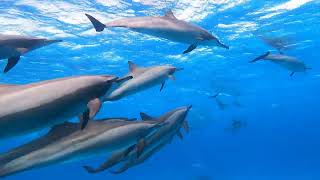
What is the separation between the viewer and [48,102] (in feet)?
11.0

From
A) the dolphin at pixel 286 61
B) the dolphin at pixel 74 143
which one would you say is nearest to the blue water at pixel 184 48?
the dolphin at pixel 74 143

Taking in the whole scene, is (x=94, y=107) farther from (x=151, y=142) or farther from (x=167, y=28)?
(x=167, y=28)

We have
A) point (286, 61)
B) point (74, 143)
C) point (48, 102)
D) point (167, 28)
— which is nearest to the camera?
point (48, 102)

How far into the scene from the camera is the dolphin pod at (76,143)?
3.52 metres

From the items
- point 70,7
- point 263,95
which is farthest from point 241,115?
point 70,7

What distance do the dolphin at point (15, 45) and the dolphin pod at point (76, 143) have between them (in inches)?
63.2

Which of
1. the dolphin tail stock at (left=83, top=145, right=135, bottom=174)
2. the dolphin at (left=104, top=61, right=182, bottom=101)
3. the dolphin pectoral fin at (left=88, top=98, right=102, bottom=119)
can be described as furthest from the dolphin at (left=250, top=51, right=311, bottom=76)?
the dolphin pectoral fin at (left=88, top=98, right=102, bottom=119)

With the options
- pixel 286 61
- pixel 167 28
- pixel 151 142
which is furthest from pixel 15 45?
pixel 286 61

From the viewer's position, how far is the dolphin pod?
11.6ft

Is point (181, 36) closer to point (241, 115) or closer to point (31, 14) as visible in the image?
point (31, 14)

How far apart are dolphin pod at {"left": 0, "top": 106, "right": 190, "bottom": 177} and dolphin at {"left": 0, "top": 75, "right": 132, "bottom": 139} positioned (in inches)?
11.3

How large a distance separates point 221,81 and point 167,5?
20748mm

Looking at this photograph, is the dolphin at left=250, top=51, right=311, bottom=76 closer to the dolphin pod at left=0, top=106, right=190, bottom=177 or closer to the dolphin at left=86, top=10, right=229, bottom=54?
the dolphin at left=86, top=10, right=229, bottom=54

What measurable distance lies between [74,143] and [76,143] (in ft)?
0.08
